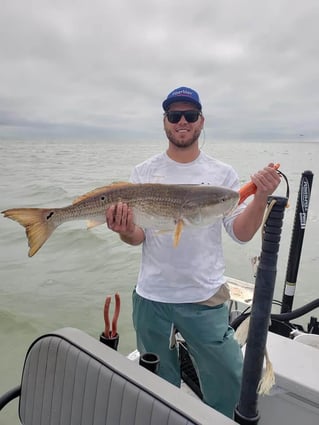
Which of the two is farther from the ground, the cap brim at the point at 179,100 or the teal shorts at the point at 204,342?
the cap brim at the point at 179,100

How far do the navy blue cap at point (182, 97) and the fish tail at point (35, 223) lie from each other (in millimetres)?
1151

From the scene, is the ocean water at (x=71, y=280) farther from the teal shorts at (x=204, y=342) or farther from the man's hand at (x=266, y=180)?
the man's hand at (x=266, y=180)

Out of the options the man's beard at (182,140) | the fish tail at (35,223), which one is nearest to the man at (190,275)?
the man's beard at (182,140)

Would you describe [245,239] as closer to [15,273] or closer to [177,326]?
[177,326]

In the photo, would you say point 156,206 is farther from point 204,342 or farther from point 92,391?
point 92,391

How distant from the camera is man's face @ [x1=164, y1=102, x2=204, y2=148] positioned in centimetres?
272

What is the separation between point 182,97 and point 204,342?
1.73 m

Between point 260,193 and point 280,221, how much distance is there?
1.06m

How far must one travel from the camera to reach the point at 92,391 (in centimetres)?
175

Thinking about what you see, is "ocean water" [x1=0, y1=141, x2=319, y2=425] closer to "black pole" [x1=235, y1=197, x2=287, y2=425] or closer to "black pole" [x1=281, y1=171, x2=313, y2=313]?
"black pole" [x1=281, y1=171, x2=313, y2=313]

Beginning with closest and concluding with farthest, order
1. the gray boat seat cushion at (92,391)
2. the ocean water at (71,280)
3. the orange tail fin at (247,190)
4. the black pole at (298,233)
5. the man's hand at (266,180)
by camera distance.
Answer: the gray boat seat cushion at (92,391), the man's hand at (266,180), the orange tail fin at (247,190), the black pole at (298,233), the ocean water at (71,280)

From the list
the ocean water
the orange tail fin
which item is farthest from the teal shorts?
the ocean water

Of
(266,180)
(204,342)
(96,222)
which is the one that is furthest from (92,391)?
(266,180)

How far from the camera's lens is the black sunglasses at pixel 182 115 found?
2699mm
